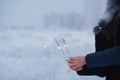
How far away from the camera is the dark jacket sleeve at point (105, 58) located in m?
0.50

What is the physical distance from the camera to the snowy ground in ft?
4.03

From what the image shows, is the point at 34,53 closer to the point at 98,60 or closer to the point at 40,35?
the point at 40,35

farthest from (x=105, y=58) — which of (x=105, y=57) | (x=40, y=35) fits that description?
(x=40, y=35)

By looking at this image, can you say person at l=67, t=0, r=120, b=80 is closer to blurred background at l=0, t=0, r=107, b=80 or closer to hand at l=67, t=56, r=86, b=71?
hand at l=67, t=56, r=86, b=71

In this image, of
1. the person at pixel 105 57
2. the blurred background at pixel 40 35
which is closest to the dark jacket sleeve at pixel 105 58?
the person at pixel 105 57

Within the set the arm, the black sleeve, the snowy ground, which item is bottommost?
the snowy ground

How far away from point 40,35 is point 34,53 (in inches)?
3.8

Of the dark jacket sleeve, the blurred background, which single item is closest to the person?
the dark jacket sleeve

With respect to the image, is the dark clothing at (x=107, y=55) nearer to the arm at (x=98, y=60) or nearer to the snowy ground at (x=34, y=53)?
the arm at (x=98, y=60)

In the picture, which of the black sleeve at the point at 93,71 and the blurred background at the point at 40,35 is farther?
the blurred background at the point at 40,35

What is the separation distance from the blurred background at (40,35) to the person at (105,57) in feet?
1.97

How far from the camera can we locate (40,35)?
124 cm

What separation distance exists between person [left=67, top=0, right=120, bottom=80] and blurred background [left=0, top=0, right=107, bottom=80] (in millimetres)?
602

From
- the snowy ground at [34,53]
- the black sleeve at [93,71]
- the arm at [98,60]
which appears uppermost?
the arm at [98,60]
